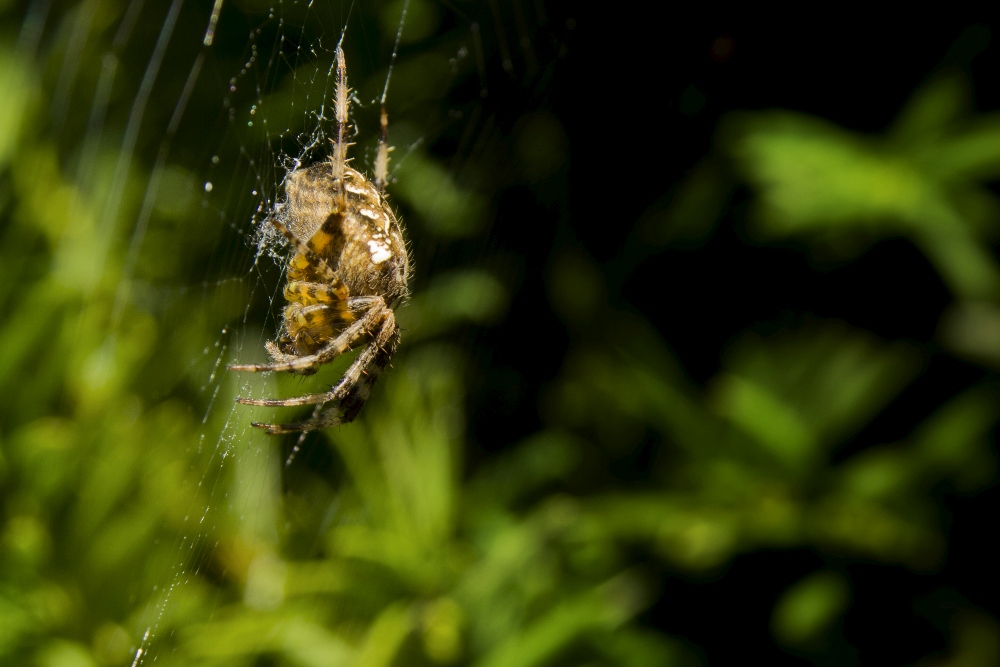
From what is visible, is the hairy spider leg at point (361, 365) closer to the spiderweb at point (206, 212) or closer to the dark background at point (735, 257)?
the spiderweb at point (206, 212)

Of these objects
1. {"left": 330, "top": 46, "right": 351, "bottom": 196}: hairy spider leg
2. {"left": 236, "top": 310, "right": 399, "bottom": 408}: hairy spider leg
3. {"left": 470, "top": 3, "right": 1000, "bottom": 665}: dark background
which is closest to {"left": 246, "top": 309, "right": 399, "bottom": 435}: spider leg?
{"left": 236, "top": 310, "right": 399, "bottom": 408}: hairy spider leg

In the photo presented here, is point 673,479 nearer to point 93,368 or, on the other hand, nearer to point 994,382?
point 994,382

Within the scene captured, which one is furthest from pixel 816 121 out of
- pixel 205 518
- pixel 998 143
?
pixel 205 518

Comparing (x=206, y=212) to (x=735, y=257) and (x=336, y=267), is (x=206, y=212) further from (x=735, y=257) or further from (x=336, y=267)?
(x=735, y=257)

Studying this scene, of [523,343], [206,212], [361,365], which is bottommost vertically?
[523,343]

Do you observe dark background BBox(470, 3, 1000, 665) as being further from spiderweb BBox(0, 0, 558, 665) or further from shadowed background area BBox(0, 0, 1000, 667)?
spiderweb BBox(0, 0, 558, 665)

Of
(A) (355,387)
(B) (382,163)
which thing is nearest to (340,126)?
(B) (382,163)

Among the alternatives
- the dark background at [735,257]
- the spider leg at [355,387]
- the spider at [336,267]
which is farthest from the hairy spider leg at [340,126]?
the dark background at [735,257]
